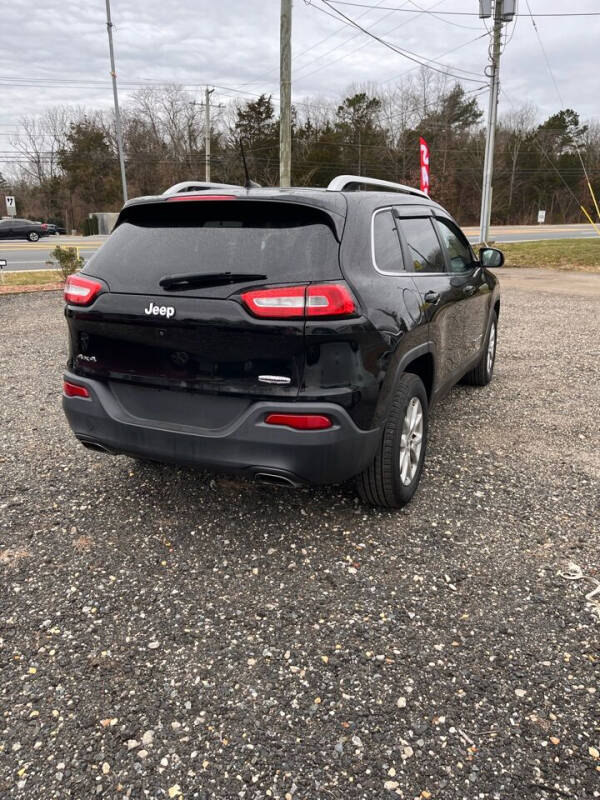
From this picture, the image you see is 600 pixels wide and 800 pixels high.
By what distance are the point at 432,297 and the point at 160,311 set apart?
5.54ft

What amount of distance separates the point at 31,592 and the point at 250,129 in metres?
52.8

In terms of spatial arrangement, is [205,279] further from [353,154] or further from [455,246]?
[353,154]

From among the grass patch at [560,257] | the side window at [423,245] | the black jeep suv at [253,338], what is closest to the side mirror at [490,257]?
the side window at [423,245]

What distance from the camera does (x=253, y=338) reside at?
8.49 ft

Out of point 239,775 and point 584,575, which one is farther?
point 584,575

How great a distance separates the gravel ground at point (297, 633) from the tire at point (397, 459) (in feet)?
0.52

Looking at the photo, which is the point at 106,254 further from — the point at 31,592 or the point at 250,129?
the point at 250,129

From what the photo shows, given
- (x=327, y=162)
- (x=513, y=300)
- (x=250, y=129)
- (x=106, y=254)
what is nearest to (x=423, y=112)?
(x=327, y=162)

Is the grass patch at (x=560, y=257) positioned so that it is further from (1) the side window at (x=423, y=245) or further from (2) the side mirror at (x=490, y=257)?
(1) the side window at (x=423, y=245)

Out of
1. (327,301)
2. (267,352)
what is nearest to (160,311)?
(267,352)

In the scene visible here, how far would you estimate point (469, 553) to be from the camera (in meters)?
2.94

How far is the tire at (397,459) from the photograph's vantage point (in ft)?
10.0

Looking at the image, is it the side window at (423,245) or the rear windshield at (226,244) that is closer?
the rear windshield at (226,244)

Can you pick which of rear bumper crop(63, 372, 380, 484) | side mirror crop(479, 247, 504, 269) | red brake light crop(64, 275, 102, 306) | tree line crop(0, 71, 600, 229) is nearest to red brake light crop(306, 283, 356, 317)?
rear bumper crop(63, 372, 380, 484)
